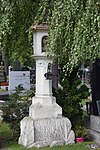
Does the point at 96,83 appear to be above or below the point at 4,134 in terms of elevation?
above

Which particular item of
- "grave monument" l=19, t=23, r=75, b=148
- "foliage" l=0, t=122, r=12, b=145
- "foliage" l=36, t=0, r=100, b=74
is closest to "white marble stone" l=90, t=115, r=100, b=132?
"grave monument" l=19, t=23, r=75, b=148

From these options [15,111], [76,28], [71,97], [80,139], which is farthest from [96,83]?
[76,28]

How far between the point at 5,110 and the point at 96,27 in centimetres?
393

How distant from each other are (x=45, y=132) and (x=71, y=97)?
1.25m

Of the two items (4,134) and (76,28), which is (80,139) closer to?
(4,134)

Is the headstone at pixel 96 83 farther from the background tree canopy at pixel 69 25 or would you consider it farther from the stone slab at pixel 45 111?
the background tree canopy at pixel 69 25

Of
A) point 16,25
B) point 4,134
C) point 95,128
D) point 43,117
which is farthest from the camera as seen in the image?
point 4,134

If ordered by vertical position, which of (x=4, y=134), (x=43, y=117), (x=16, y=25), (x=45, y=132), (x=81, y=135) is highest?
(x=16, y=25)

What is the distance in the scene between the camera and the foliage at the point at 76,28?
5398 millimetres

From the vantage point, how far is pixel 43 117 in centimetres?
788

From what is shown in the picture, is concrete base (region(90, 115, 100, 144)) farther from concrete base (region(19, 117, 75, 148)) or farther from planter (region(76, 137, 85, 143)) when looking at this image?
concrete base (region(19, 117, 75, 148))

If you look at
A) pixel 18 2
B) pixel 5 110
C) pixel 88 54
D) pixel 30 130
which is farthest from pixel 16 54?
pixel 88 54

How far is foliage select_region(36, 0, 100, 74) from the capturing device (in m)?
5.40

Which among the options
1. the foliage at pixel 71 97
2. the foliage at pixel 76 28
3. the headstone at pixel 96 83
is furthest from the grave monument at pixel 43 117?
the foliage at pixel 76 28
